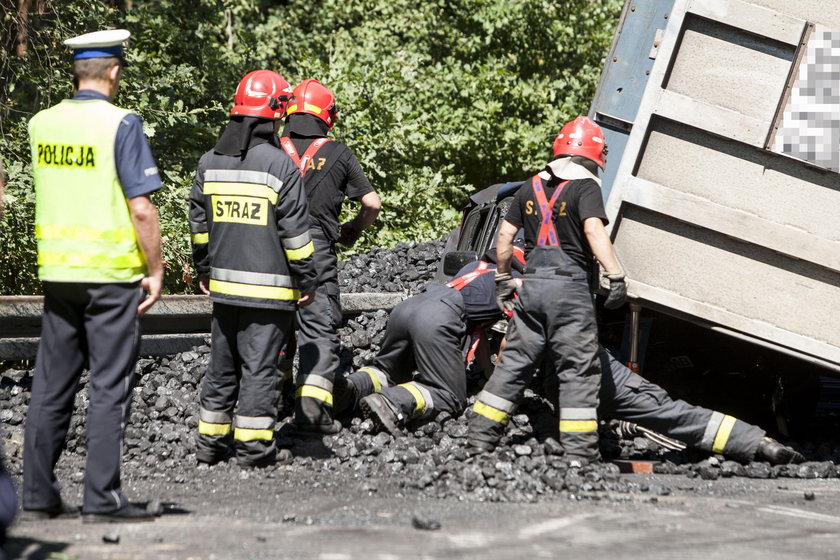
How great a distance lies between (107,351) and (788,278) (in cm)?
367

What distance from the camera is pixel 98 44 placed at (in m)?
4.07

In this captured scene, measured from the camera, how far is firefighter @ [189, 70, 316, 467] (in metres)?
5.30

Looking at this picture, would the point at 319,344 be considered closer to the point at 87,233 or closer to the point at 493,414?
the point at 493,414

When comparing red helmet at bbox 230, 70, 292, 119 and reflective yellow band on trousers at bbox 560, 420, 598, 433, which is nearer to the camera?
red helmet at bbox 230, 70, 292, 119

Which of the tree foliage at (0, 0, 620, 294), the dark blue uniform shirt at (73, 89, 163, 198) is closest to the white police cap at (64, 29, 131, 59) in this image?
the dark blue uniform shirt at (73, 89, 163, 198)

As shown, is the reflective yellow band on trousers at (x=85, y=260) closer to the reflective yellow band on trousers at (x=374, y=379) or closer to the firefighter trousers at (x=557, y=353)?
the firefighter trousers at (x=557, y=353)

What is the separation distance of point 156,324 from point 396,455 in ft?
7.26

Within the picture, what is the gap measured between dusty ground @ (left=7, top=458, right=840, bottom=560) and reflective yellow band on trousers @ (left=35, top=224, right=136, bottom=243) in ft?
3.68

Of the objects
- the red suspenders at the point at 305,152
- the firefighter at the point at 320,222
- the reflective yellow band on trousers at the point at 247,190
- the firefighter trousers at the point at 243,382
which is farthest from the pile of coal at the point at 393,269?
the reflective yellow band on trousers at the point at 247,190

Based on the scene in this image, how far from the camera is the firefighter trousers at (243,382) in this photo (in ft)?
17.5

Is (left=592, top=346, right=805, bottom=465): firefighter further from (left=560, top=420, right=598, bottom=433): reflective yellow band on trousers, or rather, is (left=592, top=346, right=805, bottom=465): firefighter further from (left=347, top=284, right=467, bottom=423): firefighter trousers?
(left=347, top=284, right=467, bottom=423): firefighter trousers

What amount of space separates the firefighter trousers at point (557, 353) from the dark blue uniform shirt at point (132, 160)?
241cm

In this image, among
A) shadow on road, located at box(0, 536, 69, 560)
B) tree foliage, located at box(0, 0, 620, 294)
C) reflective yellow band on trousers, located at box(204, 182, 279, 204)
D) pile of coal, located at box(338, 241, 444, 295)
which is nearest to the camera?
shadow on road, located at box(0, 536, 69, 560)

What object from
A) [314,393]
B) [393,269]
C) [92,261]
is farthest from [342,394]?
[393,269]
